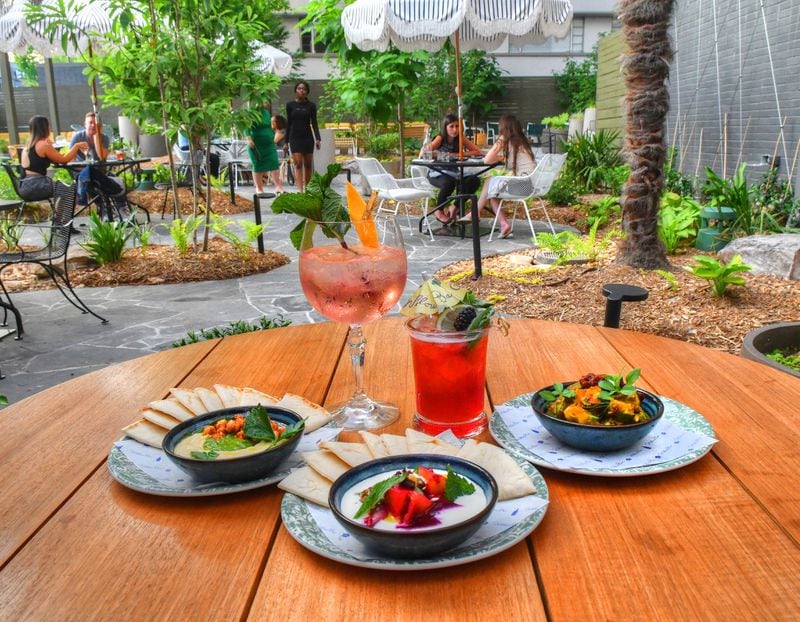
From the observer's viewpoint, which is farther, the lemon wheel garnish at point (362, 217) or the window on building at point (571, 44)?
the window on building at point (571, 44)

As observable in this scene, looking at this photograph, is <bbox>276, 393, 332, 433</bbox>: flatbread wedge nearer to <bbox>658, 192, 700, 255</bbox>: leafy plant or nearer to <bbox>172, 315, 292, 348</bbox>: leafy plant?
<bbox>172, 315, 292, 348</bbox>: leafy plant

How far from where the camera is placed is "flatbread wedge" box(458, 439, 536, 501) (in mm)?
876

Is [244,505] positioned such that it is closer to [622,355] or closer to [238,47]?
[622,355]

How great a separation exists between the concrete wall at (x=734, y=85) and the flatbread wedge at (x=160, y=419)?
6920mm

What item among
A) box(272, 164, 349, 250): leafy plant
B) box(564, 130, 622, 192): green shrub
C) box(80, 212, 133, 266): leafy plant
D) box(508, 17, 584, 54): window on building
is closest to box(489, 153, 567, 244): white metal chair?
box(564, 130, 622, 192): green shrub

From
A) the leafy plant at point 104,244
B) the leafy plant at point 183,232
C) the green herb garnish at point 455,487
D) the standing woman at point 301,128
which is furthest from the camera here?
the standing woman at point 301,128

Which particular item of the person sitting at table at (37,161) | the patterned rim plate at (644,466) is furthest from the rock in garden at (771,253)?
the person sitting at table at (37,161)

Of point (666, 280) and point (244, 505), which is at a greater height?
point (244, 505)

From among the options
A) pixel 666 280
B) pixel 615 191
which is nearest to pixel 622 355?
pixel 666 280

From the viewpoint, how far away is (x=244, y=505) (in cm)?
91

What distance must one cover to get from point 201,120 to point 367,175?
2311 mm

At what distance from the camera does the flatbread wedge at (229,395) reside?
1154 millimetres

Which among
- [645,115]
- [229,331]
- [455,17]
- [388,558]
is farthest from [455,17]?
[388,558]

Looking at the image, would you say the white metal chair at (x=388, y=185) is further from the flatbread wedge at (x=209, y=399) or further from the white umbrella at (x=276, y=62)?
the flatbread wedge at (x=209, y=399)
